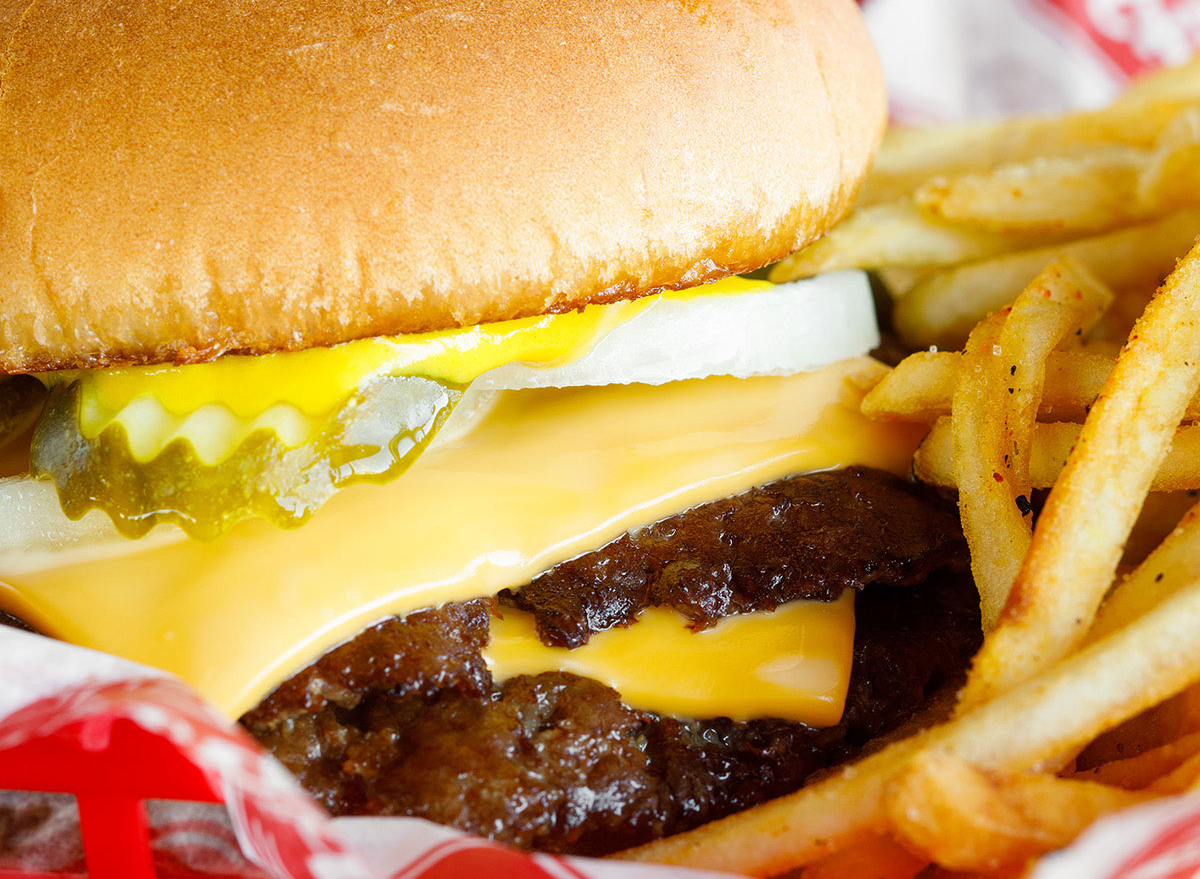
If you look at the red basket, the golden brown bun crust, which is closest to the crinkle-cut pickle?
the golden brown bun crust

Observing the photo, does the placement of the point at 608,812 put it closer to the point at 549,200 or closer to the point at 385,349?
the point at 385,349

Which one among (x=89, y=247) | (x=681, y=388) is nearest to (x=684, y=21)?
(x=681, y=388)

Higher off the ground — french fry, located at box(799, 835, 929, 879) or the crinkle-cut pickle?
the crinkle-cut pickle

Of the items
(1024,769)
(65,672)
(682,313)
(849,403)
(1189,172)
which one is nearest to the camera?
(1024,769)

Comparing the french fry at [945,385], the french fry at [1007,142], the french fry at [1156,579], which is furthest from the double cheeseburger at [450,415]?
the french fry at [1007,142]

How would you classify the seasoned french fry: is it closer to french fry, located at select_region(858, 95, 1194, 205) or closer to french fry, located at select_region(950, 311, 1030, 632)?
french fry, located at select_region(950, 311, 1030, 632)

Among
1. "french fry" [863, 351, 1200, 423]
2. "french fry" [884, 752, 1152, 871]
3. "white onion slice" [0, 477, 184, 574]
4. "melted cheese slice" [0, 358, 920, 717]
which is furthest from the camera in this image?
"french fry" [863, 351, 1200, 423]
